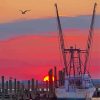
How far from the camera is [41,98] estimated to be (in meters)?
183

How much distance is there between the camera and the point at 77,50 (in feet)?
646

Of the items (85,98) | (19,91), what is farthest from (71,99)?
(19,91)

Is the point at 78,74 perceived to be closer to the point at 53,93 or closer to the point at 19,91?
the point at 53,93

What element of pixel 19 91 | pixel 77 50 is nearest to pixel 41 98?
pixel 19 91

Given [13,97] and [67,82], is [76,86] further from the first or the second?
[13,97]

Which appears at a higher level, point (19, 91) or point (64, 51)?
point (64, 51)

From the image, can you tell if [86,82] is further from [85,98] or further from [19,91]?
[19,91]

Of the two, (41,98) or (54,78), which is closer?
(41,98)

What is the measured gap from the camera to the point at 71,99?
188375mm

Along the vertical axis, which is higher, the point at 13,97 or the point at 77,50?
the point at 77,50

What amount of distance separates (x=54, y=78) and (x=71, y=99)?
35.2 feet

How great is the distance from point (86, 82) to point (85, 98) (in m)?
9.40

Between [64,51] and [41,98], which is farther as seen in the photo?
[64,51]

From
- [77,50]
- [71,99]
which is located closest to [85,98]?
[71,99]
